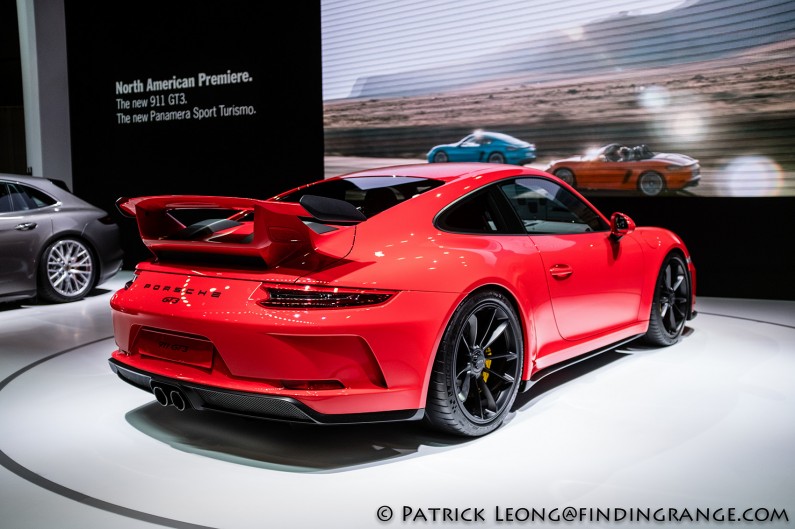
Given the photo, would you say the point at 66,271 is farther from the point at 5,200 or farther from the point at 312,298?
the point at 312,298

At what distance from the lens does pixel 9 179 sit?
6.18 metres

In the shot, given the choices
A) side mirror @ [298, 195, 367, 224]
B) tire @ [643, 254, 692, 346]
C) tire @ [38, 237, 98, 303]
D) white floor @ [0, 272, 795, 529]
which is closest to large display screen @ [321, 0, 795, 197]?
tire @ [643, 254, 692, 346]

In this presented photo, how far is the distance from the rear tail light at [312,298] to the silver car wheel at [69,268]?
4.63m

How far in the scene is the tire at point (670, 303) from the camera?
14.4ft

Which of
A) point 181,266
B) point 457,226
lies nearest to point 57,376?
point 181,266

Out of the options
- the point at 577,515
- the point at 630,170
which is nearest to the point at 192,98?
the point at 630,170

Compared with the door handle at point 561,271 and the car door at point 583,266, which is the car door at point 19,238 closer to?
the car door at point 583,266

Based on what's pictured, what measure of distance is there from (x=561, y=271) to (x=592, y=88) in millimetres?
3737

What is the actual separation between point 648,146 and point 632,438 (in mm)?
4147

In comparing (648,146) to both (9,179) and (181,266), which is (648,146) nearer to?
(181,266)

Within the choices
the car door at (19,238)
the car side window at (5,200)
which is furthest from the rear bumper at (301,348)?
the car side window at (5,200)

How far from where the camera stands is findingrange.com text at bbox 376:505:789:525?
2.21 metres

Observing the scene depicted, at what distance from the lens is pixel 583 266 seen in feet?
11.4

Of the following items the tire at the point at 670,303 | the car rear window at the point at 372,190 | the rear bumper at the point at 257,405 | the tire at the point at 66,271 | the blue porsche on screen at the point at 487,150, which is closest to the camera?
the rear bumper at the point at 257,405
